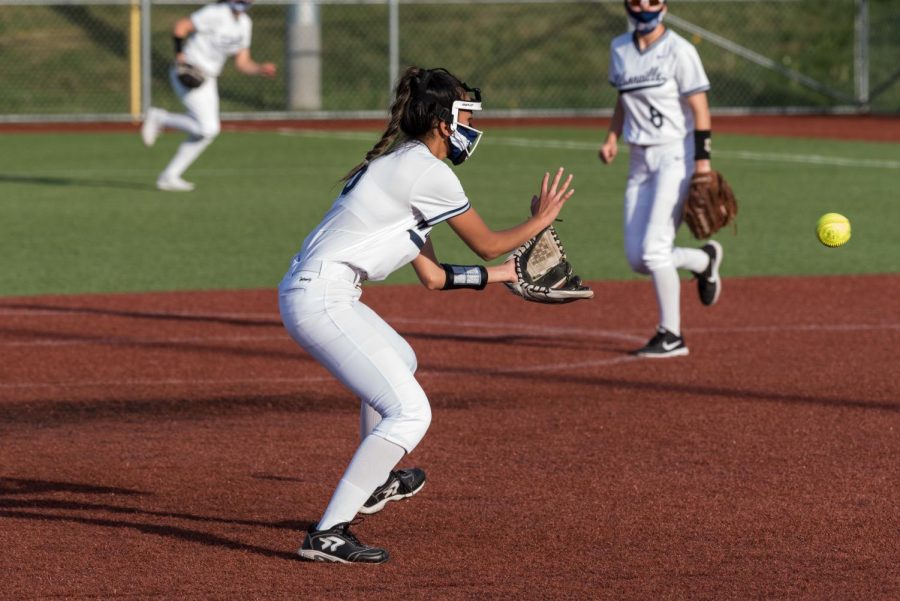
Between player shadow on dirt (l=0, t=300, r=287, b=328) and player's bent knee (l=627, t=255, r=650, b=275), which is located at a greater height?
player's bent knee (l=627, t=255, r=650, b=275)

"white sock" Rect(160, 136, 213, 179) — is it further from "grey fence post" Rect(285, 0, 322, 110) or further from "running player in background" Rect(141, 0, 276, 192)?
"grey fence post" Rect(285, 0, 322, 110)

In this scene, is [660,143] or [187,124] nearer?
[660,143]

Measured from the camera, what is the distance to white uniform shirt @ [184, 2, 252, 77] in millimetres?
19578

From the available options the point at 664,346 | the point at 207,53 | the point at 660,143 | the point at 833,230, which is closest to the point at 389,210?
the point at 833,230

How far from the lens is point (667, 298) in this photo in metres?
10.6

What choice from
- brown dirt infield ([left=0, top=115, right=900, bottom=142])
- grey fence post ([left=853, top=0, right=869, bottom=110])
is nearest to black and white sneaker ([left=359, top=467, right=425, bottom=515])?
brown dirt infield ([left=0, top=115, right=900, bottom=142])

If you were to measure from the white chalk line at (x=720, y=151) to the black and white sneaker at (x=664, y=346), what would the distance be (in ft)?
39.8

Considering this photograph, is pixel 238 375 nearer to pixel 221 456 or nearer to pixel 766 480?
pixel 221 456

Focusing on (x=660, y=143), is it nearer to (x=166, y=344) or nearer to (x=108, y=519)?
(x=166, y=344)

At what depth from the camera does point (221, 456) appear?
8.02 m

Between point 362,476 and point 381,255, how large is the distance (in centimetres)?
82

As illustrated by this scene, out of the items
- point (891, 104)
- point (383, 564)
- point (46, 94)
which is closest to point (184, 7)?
point (46, 94)

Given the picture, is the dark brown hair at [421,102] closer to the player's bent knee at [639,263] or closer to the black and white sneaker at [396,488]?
the black and white sneaker at [396,488]

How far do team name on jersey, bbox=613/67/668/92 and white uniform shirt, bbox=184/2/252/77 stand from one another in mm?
9661
